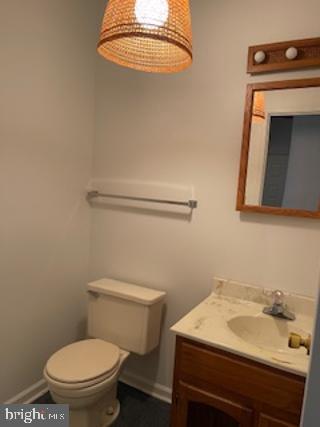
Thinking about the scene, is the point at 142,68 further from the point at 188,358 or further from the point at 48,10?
the point at 188,358

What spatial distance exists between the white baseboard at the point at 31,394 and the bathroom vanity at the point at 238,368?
1.00 m

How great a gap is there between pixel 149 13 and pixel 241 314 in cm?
133

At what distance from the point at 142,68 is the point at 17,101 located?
82 centimetres

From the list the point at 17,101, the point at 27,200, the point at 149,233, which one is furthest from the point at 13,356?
the point at 17,101

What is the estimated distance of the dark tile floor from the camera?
179 centimetres

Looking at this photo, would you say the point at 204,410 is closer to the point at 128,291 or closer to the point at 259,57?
the point at 128,291

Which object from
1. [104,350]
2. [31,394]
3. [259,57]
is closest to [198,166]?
[259,57]

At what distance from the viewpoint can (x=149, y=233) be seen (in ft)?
6.55

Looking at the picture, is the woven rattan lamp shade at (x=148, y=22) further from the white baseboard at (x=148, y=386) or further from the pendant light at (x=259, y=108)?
the white baseboard at (x=148, y=386)

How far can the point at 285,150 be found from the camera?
154 cm

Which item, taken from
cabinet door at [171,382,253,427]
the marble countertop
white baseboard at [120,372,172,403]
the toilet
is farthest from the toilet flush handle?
cabinet door at [171,382,253,427]

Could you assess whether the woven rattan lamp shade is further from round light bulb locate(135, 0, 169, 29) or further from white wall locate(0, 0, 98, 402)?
white wall locate(0, 0, 98, 402)

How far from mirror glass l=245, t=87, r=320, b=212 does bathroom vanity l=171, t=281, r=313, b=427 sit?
524 mm

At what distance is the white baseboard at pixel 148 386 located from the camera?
199cm
